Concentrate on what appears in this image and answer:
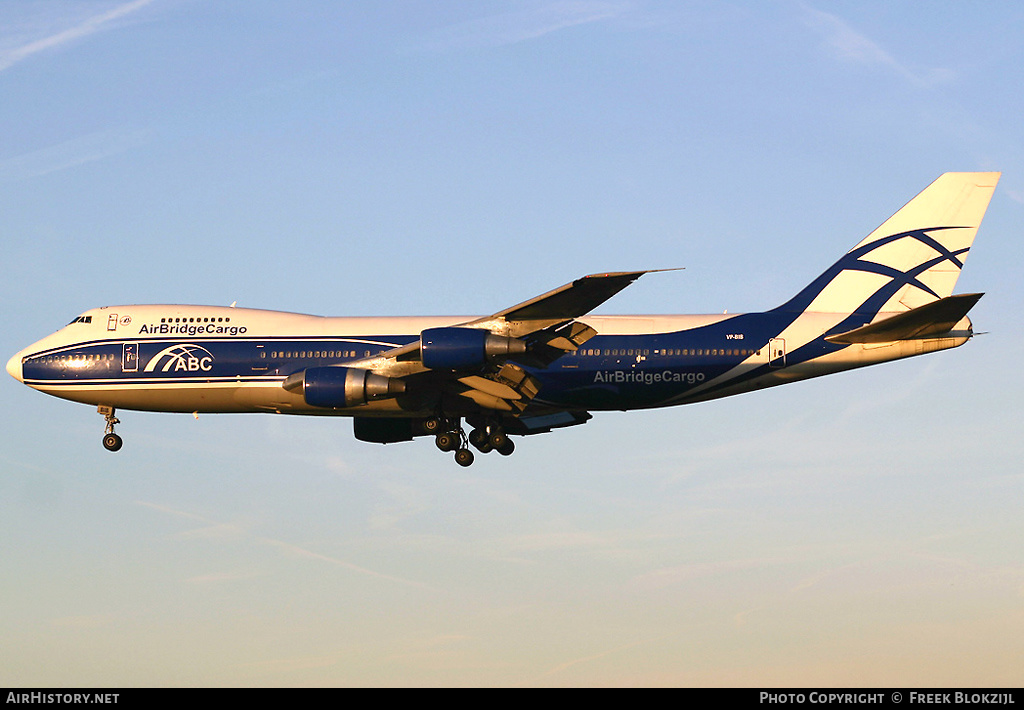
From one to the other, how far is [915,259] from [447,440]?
16.3 m

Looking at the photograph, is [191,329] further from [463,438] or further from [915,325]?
[915,325]

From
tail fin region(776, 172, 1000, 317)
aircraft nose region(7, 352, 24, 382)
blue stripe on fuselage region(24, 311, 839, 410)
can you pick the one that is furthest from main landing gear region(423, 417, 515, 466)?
aircraft nose region(7, 352, 24, 382)

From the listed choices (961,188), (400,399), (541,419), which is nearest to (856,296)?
(961,188)

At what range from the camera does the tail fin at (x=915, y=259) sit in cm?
4028

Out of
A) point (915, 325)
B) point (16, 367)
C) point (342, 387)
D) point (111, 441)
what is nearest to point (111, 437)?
point (111, 441)

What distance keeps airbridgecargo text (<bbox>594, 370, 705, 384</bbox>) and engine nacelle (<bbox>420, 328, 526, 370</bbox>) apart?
4.97m

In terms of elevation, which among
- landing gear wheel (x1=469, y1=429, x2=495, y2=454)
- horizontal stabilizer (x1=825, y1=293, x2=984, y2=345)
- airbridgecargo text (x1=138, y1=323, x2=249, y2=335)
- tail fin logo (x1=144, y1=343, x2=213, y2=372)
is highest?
airbridgecargo text (x1=138, y1=323, x2=249, y2=335)

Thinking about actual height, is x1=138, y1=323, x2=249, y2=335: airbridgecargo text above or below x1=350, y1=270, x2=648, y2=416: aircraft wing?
above

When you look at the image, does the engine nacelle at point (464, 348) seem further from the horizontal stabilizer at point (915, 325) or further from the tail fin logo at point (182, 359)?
the horizontal stabilizer at point (915, 325)

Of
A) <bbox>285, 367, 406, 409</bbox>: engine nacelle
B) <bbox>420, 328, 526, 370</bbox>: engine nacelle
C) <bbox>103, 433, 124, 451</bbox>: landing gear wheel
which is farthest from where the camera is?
<bbox>103, 433, 124, 451</bbox>: landing gear wheel

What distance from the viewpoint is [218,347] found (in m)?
41.0

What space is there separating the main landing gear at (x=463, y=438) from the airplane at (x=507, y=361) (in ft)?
0.15

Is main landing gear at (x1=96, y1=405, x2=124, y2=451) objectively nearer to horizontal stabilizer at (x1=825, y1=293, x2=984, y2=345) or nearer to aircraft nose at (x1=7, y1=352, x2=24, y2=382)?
aircraft nose at (x1=7, y1=352, x2=24, y2=382)

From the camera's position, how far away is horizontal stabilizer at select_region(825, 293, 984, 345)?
34.5 metres
